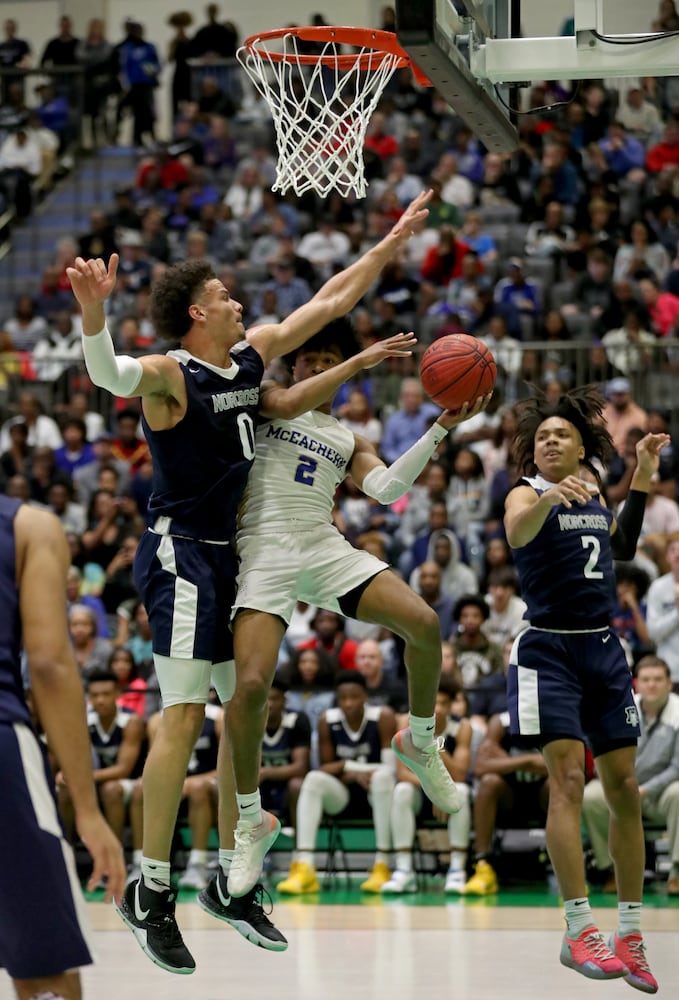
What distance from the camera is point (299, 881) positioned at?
34.5 feet

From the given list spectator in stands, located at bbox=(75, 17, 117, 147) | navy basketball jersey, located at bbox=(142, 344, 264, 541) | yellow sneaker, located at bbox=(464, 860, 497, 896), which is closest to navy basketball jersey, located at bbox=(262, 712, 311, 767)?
yellow sneaker, located at bbox=(464, 860, 497, 896)

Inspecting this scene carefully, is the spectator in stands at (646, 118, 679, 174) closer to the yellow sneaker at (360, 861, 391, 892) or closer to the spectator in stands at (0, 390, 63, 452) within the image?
the spectator in stands at (0, 390, 63, 452)

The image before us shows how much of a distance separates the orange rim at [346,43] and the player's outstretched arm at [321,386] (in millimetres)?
1230

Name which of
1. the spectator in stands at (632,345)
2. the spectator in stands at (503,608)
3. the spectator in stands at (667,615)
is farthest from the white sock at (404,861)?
the spectator in stands at (632,345)

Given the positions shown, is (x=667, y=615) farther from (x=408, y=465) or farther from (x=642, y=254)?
(x=642, y=254)

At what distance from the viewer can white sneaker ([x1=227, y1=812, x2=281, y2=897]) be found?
624cm

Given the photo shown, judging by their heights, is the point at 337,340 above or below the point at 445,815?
above

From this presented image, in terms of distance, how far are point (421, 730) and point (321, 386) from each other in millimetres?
1607

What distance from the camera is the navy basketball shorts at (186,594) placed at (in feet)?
20.2

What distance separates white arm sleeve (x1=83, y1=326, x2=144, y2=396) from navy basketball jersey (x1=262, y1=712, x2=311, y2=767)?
5764mm

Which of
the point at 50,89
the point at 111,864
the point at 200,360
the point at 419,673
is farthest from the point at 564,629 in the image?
the point at 50,89

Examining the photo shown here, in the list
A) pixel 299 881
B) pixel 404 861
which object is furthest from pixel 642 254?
pixel 299 881

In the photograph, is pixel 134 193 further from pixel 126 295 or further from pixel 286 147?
pixel 286 147

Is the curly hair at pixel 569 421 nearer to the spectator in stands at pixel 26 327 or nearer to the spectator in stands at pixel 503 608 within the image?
the spectator in stands at pixel 503 608
